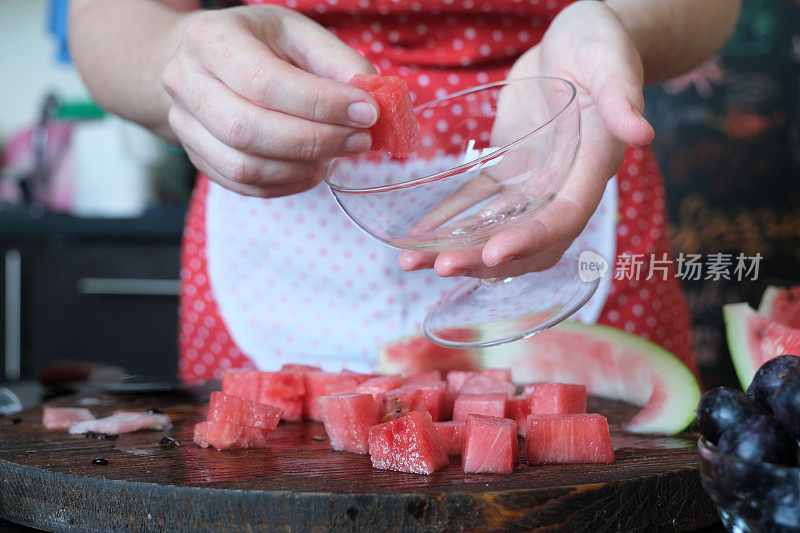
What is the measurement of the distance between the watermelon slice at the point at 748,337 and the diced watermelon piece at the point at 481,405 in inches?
11.0

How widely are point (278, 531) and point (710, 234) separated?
9.60 feet

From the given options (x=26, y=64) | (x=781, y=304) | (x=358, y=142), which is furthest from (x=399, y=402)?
(x=26, y=64)

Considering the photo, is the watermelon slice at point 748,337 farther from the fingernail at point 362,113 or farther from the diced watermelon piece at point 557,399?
the fingernail at point 362,113

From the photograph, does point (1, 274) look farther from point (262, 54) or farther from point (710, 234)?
point (710, 234)

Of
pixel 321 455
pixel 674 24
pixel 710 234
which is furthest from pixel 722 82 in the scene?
pixel 321 455

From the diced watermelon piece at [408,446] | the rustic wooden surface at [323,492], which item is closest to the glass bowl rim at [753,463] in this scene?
the rustic wooden surface at [323,492]

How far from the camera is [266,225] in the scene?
5.14ft

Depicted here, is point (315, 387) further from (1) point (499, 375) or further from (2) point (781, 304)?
(2) point (781, 304)

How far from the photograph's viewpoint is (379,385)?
1096mm

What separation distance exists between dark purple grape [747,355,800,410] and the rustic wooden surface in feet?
0.61

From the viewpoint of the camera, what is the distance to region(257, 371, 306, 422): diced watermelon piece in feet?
3.74

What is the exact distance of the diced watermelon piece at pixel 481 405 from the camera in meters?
1.01

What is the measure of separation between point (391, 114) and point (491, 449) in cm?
41

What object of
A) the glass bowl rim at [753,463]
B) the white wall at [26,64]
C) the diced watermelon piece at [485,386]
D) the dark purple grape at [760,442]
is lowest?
the diced watermelon piece at [485,386]
